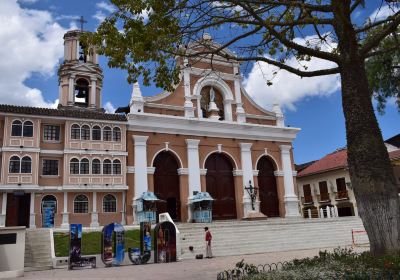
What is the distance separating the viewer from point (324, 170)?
40562mm

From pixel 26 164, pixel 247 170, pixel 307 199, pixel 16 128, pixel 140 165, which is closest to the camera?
pixel 26 164

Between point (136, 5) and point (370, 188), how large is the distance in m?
6.76

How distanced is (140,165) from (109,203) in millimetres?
3330

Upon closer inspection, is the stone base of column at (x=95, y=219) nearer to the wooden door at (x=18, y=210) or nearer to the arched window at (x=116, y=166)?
the arched window at (x=116, y=166)

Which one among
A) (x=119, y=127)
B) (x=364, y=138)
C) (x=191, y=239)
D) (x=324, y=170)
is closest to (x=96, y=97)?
(x=119, y=127)

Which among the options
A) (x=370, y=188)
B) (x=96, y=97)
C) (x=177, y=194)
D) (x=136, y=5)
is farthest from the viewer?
(x=96, y=97)

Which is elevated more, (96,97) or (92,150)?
(96,97)

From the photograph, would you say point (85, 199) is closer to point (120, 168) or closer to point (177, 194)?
point (120, 168)

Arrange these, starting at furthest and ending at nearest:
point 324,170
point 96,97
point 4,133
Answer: point 324,170 < point 96,97 < point 4,133

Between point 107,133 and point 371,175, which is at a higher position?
point 107,133

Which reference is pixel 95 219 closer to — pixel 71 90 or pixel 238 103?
pixel 71 90

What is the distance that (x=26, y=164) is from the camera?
82.0 feet

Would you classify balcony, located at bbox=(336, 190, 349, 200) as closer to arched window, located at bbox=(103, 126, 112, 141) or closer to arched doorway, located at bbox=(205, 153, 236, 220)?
arched doorway, located at bbox=(205, 153, 236, 220)

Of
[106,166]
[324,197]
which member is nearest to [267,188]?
[324,197]
